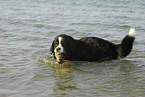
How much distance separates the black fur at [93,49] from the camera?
21.3 ft

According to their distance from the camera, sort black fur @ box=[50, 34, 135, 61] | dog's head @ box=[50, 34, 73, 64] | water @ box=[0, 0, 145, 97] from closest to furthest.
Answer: water @ box=[0, 0, 145, 97], dog's head @ box=[50, 34, 73, 64], black fur @ box=[50, 34, 135, 61]

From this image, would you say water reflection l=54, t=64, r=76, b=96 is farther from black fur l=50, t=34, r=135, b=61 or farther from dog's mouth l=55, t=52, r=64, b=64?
black fur l=50, t=34, r=135, b=61

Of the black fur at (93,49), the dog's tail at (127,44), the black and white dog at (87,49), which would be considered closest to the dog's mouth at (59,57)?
the black and white dog at (87,49)

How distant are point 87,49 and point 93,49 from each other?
0.19 m

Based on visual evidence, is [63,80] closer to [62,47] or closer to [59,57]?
[59,57]

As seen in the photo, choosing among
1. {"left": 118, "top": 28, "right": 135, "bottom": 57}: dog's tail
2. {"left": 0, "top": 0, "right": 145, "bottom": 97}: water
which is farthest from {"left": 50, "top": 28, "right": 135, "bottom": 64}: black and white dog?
{"left": 0, "top": 0, "right": 145, "bottom": 97}: water

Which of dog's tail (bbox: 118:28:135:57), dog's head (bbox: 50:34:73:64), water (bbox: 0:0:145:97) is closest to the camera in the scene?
water (bbox: 0:0:145:97)

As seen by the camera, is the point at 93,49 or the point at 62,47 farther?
the point at 93,49

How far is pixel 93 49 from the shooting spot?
6840mm

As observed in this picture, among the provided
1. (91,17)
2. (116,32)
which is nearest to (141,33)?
(116,32)

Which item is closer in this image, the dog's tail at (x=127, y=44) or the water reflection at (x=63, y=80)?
the water reflection at (x=63, y=80)

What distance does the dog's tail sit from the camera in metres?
6.72

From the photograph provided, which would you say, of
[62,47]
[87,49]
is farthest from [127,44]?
[62,47]

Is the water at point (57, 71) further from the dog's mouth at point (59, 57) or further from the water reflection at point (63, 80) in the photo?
the dog's mouth at point (59, 57)
